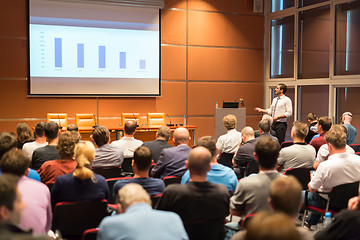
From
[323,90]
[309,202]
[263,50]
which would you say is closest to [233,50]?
[263,50]

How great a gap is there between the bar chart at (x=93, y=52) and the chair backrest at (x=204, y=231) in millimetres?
7211

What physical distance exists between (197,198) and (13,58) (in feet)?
24.0

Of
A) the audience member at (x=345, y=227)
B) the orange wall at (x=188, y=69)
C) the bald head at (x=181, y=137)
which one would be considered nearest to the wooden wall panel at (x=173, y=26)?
the orange wall at (x=188, y=69)

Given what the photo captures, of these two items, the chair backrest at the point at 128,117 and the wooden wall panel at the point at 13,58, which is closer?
the wooden wall panel at the point at 13,58

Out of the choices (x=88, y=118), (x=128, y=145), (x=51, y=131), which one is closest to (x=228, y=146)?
(x=128, y=145)

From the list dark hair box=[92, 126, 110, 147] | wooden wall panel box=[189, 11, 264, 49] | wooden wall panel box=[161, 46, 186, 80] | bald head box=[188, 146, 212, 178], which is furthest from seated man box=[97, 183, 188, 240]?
wooden wall panel box=[189, 11, 264, 49]

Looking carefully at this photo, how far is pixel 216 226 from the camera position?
2.56 m

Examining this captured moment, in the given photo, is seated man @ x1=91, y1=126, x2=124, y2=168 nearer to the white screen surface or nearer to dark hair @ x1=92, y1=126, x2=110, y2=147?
dark hair @ x1=92, y1=126, x2=110, y2=147

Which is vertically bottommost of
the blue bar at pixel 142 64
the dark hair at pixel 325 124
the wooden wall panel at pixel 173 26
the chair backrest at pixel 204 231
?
the chair backrest at pixel 204 231

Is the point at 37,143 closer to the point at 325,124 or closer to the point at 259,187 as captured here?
the point at 259,187

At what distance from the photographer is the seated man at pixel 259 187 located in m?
2.70

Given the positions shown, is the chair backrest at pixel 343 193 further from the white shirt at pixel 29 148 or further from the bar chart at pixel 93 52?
the bar chart at pixel 93 52

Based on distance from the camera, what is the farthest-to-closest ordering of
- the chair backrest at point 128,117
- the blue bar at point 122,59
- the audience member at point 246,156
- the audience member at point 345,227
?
the blue bar at point 122,59 < the chair backrest at point 128,117 < the audience member at point 246,156 < the audience member at point 345,227

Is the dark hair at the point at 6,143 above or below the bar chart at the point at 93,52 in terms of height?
below
